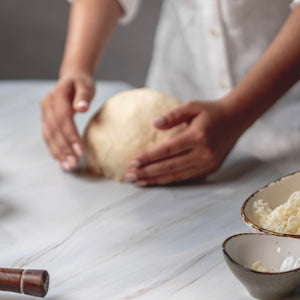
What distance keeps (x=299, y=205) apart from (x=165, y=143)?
425 millimetres

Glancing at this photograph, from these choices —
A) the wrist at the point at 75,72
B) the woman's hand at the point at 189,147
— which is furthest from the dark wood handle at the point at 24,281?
the wrist at the point at 75,72

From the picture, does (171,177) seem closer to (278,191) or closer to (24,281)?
(278,191)

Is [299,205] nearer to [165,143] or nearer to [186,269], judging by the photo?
[186,269]

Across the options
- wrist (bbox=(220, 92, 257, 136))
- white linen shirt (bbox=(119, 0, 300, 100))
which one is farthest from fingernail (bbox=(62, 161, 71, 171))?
white linen shirt (bbox=(119, 0, 300, 100))

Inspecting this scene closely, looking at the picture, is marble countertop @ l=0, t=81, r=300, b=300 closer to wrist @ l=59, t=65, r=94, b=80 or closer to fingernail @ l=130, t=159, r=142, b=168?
fingernail @ l=130, t=159, r=142, b=168

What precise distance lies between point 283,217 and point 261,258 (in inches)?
3.6

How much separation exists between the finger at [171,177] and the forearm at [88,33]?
1.46ft

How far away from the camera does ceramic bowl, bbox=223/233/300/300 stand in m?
0.77

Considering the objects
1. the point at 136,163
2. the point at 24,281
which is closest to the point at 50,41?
the point at 136,163

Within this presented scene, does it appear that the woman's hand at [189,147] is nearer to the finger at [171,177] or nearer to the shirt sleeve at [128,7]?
the finger at [171,177]

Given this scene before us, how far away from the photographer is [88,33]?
1613mm

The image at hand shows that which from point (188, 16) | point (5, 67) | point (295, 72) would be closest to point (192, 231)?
point (295, 72)

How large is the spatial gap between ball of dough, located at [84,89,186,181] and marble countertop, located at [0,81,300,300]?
0.05 meters

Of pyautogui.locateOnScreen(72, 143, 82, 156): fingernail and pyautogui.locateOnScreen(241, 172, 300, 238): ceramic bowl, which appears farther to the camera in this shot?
pyautogui.locateOnScreen(72, 143, 82, 156): fingernail
